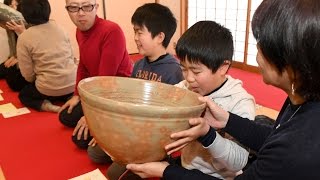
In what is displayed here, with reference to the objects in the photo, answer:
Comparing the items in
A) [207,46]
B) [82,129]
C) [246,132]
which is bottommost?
[82,129]

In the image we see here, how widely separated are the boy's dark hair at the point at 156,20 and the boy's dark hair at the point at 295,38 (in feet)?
3.41

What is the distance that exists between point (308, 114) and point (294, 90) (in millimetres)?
59

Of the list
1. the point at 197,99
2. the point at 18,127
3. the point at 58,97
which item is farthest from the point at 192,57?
the point at 58,97

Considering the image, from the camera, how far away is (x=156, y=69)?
160cm

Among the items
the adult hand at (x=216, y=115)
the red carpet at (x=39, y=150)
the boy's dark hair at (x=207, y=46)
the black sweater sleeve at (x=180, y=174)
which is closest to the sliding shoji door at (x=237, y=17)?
the red carpet at (x=39, y=150)

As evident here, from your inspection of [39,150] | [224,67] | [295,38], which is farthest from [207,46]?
[39,150]

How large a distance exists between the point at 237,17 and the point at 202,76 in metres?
3.74

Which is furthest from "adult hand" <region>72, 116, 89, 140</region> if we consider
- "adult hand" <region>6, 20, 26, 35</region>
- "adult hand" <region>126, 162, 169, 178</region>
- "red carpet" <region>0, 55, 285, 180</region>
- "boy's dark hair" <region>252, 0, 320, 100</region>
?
"adult hand" <region>6, 20, 26, 35</region>

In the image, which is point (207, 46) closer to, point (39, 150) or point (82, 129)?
point (82, 129)

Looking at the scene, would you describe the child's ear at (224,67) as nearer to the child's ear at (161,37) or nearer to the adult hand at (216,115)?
the adult hand at (216,115)

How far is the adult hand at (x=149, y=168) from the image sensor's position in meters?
0.84

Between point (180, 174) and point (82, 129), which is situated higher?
point (180, 174)

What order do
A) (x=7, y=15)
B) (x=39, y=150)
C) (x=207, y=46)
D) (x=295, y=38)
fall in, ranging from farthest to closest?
(x=7, y=15) → (x=39, y=150) → (x=207, y=46) → (x=295, y=38)

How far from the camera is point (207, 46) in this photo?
41.7 inches
